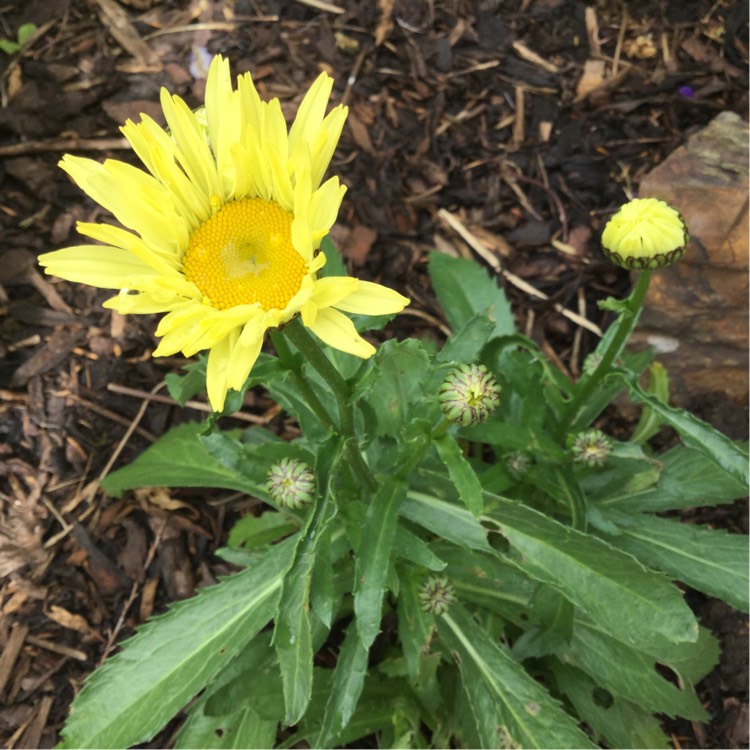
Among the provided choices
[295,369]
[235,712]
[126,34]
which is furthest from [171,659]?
[126,34]

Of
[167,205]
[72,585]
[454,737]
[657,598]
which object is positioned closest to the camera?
[167,205]

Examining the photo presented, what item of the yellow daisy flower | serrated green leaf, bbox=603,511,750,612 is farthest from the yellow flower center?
serrated green leaf, bbox=603,511,750,612

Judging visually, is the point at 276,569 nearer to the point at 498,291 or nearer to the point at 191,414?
the point at 191,414

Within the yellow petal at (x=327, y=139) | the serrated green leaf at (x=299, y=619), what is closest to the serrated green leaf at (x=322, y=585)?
the serrated green leaf at (x=299, y=619)

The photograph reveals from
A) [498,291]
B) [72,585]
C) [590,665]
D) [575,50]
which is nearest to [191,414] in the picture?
[72,585]

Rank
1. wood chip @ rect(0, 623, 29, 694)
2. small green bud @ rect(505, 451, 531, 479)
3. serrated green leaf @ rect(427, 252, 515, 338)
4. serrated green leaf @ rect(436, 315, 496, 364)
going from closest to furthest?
serrated green leaf @ rect(436, 315, 496, 364) → small green bud @ rect(505, 451, 531, 479) → wood chip @ rect(0, 623, 29, 694) → serrated green leaf @ rect(427, 252, 515, 338)

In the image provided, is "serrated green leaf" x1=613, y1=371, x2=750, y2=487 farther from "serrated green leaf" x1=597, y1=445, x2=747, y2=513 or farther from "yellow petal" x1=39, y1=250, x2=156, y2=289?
"yellow petal" x1=39, y1=250, x2=156, y2=289
